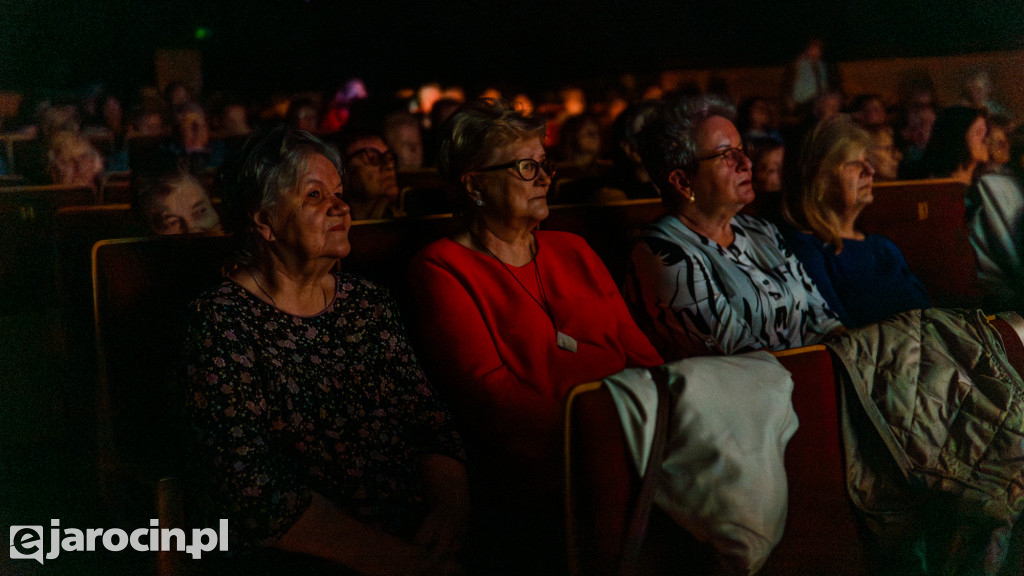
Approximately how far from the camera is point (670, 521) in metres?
1.27

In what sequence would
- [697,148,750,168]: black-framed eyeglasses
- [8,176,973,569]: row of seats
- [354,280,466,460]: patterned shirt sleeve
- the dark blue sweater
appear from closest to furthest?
[354,280,466,460]: patterned shirt sleeve → [8,176,973,569]: row of seats → [697,148,750,168]: black-framed eyeglasses → the dark blue sweater

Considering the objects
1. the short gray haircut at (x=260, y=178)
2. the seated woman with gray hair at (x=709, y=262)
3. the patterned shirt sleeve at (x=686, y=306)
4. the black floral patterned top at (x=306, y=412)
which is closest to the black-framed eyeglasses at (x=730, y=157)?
the seated woman with gray hair at (x=709, y=262)

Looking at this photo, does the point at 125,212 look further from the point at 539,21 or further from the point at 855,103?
the point at 539,21

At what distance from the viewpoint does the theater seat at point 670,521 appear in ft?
3.95

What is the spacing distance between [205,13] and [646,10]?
458 centimetres

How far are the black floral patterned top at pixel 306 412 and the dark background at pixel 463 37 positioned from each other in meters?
5.05

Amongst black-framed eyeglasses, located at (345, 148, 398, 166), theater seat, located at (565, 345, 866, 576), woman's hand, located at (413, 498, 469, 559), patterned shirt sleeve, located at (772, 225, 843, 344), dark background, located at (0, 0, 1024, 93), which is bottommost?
woman's hand, located at (413, 498, 469, 559)

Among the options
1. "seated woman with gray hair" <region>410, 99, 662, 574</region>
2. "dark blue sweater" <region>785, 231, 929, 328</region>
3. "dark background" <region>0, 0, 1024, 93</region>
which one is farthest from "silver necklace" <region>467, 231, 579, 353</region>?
"dark background" <region>0, 0, 1024, 93</region>

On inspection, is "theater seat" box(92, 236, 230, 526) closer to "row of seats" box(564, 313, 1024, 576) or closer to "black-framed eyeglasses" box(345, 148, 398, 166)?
"row of seats" box(564, 313, 1024, 576)

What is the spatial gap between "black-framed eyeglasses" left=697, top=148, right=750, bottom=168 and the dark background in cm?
472

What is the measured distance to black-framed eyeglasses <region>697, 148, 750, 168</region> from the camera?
212cm

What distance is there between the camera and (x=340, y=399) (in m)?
1.57

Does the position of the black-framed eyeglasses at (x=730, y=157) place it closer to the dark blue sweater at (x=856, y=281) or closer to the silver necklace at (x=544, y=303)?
the dark blue sweater at (x=856, y=281)

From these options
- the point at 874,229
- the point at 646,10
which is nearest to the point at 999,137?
the point at 874,229
